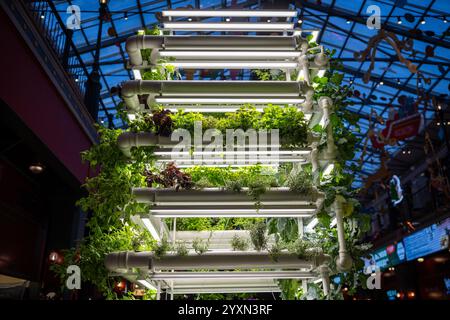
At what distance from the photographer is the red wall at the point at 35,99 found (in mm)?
5527

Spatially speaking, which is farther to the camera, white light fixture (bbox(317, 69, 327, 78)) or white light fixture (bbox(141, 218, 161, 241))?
white light fixture (bbox(317, 69, 327, 78))

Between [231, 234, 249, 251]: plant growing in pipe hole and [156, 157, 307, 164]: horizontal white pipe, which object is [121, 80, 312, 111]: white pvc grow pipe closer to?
[156, 157, 307, 164]: horizontal white pipe

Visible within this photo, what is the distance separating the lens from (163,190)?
3416 mm

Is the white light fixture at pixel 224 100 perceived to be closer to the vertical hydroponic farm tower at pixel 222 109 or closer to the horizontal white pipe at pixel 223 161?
the vertical hydroponic farm tower at pixel 222 109

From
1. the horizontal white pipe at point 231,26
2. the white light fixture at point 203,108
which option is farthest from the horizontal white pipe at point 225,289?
the horizontal white pipe at point 231,26

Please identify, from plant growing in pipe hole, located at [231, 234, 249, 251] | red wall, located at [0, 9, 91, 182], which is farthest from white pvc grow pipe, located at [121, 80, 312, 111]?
red wall, located at [0, 9, 91, 182]

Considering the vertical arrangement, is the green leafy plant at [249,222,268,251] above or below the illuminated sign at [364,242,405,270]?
below

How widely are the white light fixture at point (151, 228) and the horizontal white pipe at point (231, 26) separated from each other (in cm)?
175

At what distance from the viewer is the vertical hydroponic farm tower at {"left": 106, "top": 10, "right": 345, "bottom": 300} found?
331 cm

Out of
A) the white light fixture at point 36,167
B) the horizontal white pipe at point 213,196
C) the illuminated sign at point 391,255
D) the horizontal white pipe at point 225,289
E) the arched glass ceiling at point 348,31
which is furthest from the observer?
the illuminated sign at point 391,255

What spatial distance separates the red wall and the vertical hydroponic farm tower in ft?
8.25
